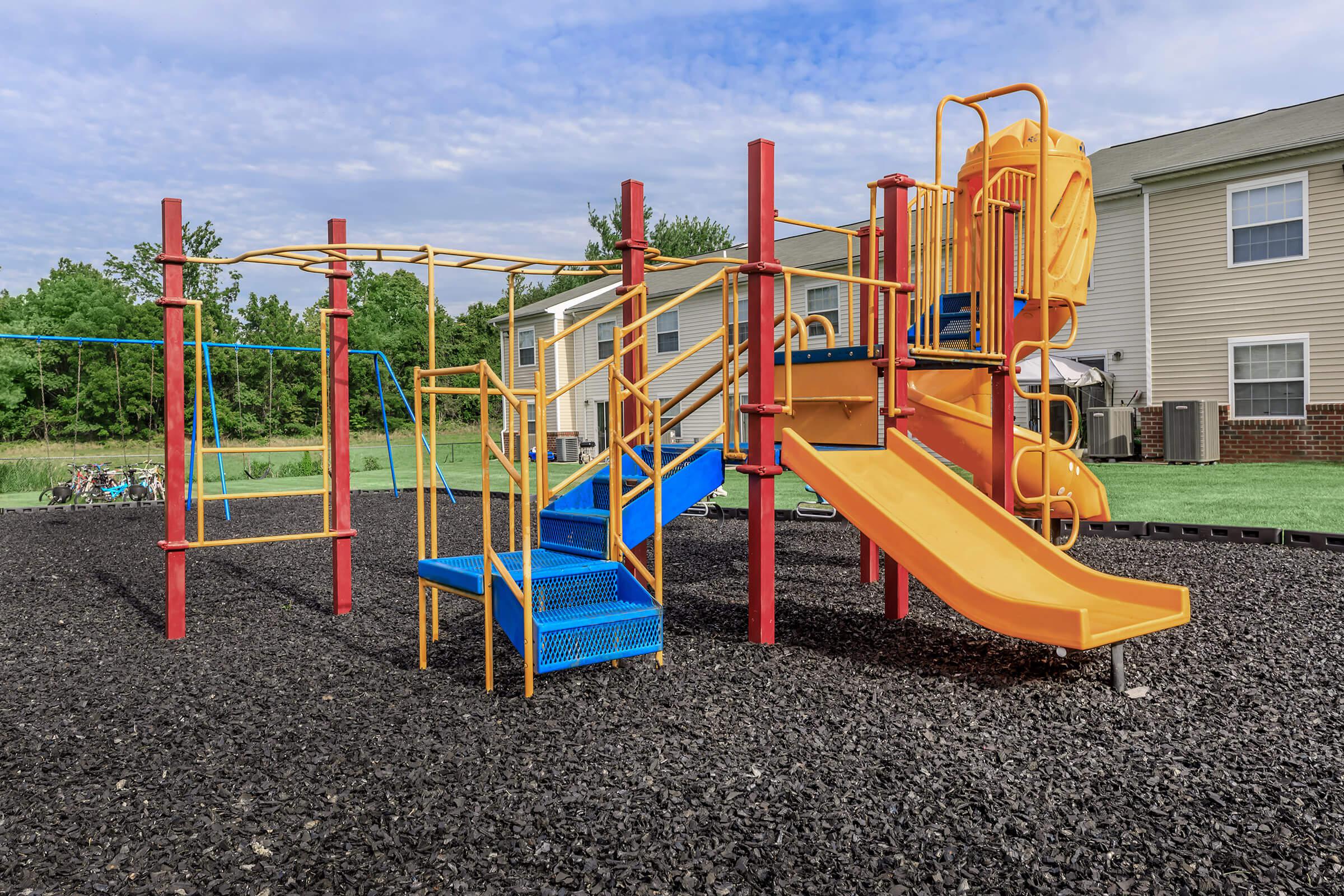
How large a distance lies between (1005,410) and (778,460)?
6.38 ft

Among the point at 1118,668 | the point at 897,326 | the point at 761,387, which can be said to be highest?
the point at 897,326

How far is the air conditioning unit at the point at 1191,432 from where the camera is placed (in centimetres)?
1622

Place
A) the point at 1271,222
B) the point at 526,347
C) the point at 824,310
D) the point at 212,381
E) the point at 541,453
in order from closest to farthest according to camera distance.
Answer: the point at 541,453 → the point at 212,381 → the point at 1271,222 → the point at 824,310 → the point at 526,347

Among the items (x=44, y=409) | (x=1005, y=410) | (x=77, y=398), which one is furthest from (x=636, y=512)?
(x=44, y=409)

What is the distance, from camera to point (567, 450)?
26.5 m

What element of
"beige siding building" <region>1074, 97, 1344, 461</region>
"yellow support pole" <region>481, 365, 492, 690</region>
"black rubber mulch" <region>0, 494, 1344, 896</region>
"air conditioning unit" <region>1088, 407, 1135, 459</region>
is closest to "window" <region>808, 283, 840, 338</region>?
"beige siding building" <region>1074, 97, 1344, 461</region>

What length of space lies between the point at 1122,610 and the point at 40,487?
20.0m

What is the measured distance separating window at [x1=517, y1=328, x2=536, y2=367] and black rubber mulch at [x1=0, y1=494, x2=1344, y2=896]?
24.7 meters

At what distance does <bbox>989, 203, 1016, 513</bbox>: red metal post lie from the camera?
257 inches

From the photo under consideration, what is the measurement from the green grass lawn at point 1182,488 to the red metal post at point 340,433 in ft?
12.2

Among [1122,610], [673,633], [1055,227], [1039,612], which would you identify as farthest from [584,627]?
[1055,227]

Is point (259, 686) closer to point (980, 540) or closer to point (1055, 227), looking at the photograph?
point (980, 540)

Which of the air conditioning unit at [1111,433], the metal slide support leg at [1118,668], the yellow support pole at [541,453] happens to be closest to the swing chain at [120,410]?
the yellow support pole at [541,453]

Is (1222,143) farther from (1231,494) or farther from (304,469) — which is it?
(304,469)
